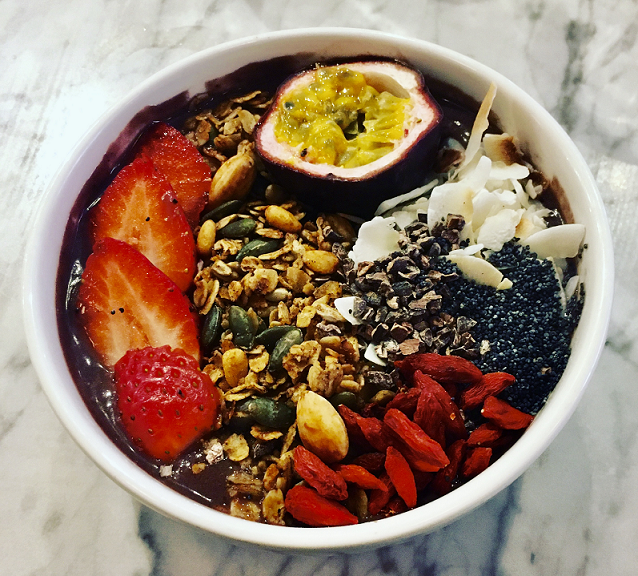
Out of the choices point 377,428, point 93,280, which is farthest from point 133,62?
point 377,428

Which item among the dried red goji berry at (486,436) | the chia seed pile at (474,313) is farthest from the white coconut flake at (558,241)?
the dried red goji berry at (486,436)

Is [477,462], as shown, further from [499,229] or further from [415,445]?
[499,229]

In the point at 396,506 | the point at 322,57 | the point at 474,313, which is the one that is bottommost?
the point at 396,506

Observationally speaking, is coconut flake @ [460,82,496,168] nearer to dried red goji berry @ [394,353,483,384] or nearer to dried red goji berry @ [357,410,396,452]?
dried red goji berry @ [394,353,483,384]

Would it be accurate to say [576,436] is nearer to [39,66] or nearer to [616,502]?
[616,502]

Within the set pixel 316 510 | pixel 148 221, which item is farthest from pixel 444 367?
pixel 148 221

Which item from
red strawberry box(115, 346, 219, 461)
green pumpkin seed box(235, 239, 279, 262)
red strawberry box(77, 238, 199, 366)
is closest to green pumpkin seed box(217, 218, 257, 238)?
green pumpkin seed box(235, 239, 279, 262)

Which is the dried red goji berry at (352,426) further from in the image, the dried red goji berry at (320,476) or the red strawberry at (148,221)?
the red strawberry at (148,221)
